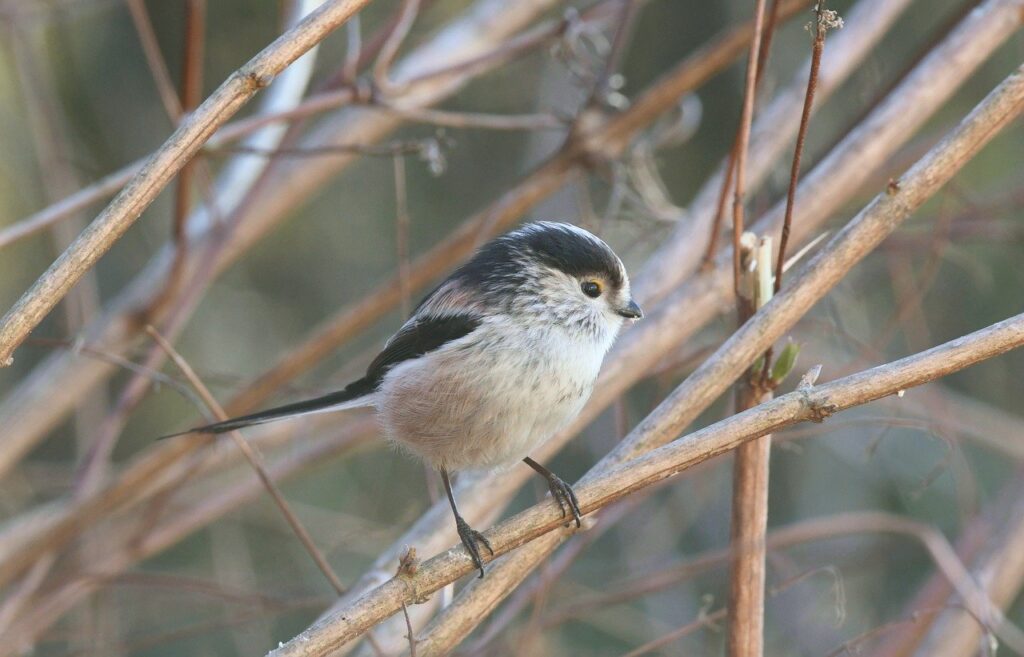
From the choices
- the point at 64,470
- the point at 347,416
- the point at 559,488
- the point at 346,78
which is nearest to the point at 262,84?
the point at 559,488

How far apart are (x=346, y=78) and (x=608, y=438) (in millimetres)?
1988

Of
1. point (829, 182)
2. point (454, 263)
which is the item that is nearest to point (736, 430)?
point (829, 182)

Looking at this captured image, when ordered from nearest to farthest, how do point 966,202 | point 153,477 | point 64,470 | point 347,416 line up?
point 153,477 < point 966,202 < point 347,416 < point 64,470

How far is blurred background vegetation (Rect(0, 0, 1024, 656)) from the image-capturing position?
3639 millimetres

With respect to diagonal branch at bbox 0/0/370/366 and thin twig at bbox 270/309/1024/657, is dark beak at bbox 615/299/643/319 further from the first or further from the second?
diagonal branch at bbox 0/0/370/366

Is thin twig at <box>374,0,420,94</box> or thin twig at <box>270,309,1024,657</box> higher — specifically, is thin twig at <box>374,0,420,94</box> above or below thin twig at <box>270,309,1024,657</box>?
above

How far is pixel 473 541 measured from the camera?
2.08 meters

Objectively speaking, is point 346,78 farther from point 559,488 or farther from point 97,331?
point 559,488

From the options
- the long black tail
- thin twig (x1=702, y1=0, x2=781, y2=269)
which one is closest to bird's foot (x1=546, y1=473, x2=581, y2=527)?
the long black tail

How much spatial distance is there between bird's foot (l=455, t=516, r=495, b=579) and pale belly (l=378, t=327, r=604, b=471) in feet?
0.55

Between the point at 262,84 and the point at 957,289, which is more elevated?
the point at 262,84

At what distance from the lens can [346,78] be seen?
304 cm

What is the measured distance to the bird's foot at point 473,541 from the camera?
1873 mm

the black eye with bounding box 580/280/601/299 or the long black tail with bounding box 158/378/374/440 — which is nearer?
the long black tail with bounding box 158/378/374/440
